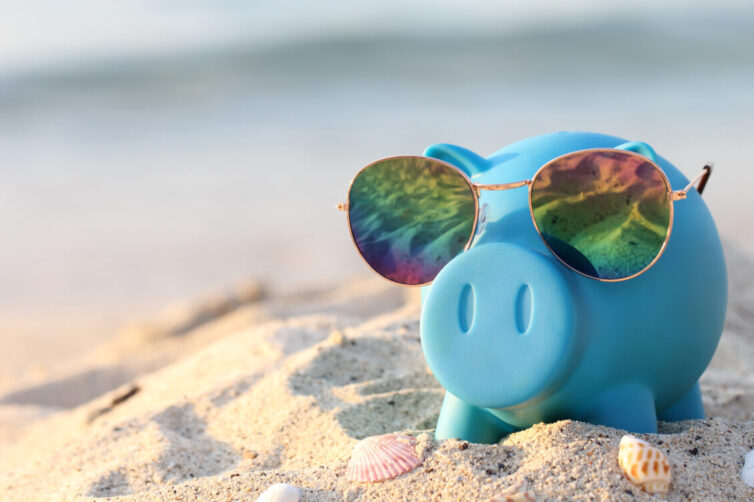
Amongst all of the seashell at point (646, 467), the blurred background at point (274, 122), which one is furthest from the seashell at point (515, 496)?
the blurred background at point (274, 122)

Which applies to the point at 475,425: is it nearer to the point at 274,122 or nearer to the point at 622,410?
the point at 622,410

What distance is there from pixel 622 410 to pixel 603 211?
0.47 meters

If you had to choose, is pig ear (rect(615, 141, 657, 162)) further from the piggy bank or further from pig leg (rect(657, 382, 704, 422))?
pig leg (rect(657, 382, 704, 422))

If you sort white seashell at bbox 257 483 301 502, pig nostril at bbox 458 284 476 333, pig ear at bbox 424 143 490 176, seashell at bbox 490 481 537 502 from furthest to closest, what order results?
pig ear at bbox 424 143 490 176
pig nostril at bbox 458 284 476 333
white seashell at bbox 257 483 301 502
seashell at bbox 490 481 537 502

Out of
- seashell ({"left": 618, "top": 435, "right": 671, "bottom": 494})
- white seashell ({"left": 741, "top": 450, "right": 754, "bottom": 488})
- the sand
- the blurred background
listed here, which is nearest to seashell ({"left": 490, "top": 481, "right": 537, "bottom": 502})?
the sand

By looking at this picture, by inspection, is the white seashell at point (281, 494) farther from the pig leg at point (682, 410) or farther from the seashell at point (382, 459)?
the pig leg at point (682, 410)

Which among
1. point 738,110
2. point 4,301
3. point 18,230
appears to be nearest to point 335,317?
point 4,301

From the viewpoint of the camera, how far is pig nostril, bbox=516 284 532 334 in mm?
1801

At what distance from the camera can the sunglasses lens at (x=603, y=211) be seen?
1800mm

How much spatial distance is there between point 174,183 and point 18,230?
161cm

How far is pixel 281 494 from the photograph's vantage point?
175 cm

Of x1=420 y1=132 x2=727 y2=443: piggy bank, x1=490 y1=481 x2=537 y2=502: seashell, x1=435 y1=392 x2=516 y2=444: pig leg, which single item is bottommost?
x1=435 y1=392 x2=516 y2=444: pig leg

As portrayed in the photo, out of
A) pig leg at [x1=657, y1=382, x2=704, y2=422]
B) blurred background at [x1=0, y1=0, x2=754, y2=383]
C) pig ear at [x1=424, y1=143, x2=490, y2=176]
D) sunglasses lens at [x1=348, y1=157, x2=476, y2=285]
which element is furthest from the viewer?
blurred background at [x1=0, y1=0, x2=754, y2=383]

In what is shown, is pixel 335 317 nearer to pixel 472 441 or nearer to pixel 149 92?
pixel 472 441
